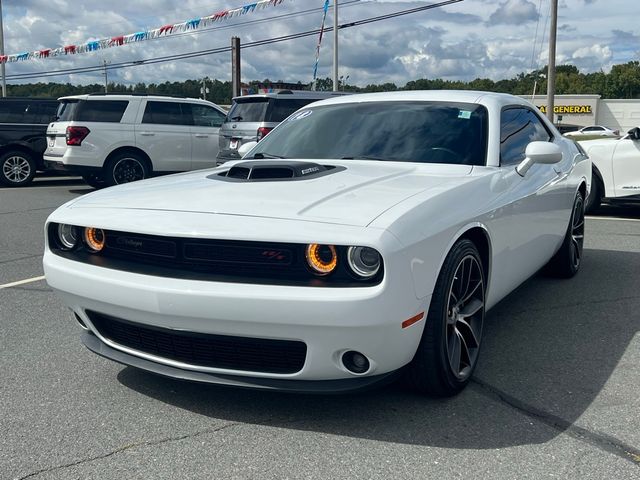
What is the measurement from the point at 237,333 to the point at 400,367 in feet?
2.34

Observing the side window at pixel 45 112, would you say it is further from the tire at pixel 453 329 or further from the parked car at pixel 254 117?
the tire at pixel 453 329

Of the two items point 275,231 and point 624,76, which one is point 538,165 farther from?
point 624,76

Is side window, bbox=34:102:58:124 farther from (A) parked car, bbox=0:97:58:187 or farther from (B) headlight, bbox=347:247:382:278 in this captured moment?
(B) headlight, bbox=347:247:382:278

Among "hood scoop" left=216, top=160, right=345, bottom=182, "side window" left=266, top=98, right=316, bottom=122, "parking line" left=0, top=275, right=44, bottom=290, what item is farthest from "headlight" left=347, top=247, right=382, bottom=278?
"side window" left=266, top=98, right=316, bottom=122

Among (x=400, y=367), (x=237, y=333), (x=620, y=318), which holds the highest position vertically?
(x=237, y=333)

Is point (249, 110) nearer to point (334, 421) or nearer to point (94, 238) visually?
point (94, 238)

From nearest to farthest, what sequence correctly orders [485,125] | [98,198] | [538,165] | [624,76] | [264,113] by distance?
[98,198], [485,125], [538,165], [264,113], [624,76]

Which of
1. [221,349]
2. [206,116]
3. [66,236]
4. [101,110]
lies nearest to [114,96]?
[101,110]

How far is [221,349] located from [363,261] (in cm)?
72

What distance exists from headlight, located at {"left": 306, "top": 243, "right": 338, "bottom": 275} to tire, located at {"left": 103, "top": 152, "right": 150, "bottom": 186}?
1062cm

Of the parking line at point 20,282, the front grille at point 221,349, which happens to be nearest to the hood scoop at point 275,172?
the front grille at point 221,349

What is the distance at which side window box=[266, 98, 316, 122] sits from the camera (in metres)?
12.0

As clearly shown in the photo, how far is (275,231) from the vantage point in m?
2.70

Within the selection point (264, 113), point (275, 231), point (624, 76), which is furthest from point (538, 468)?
point (624, 76)
